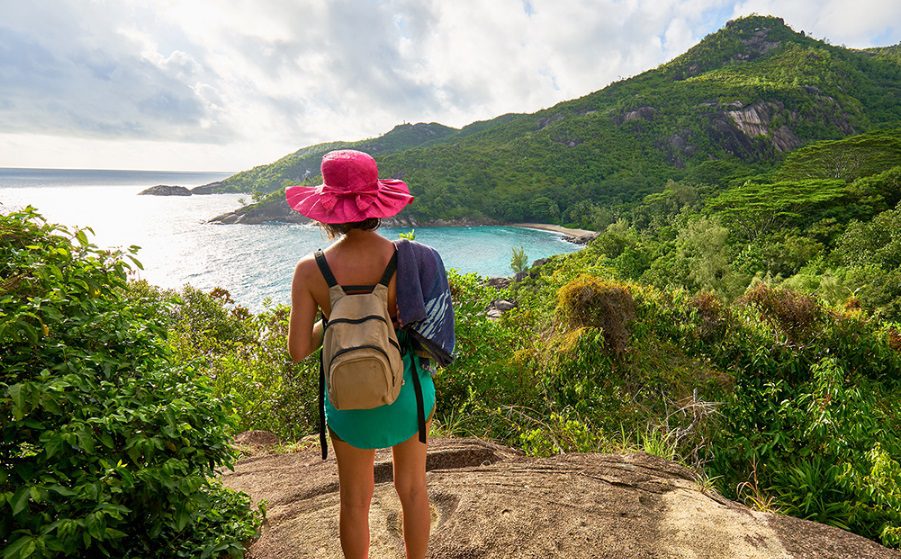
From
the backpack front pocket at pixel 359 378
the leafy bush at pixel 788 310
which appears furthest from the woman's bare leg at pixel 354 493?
the leafy bush at pixel 788 310

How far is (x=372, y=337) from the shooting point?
1.53m

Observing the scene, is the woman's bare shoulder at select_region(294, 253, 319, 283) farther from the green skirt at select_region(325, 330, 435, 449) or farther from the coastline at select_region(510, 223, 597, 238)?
the coastline at select_region(510, 223, 597, 238)

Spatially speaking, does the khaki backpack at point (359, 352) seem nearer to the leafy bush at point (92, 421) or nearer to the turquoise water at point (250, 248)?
the leafy bush at point (92, 421)

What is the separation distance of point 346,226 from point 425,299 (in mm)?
408

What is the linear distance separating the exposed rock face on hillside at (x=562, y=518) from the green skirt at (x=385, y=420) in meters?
1.11

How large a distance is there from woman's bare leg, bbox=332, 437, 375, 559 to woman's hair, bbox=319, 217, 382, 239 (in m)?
0.82

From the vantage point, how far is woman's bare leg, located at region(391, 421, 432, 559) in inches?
72.3

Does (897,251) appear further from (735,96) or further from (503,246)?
(735,96)

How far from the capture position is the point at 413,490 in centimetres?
188

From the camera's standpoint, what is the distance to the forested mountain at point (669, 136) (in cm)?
8231

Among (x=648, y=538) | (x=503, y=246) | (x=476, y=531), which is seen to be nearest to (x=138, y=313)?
(x=476, y=531)

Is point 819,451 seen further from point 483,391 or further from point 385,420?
point 385,420

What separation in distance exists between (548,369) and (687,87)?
124 meters

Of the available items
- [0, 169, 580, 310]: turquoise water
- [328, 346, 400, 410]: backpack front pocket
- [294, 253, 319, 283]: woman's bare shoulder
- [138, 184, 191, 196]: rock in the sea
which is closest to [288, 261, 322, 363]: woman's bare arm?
[294, 253, 319, 283]: woman's bare shoulder
